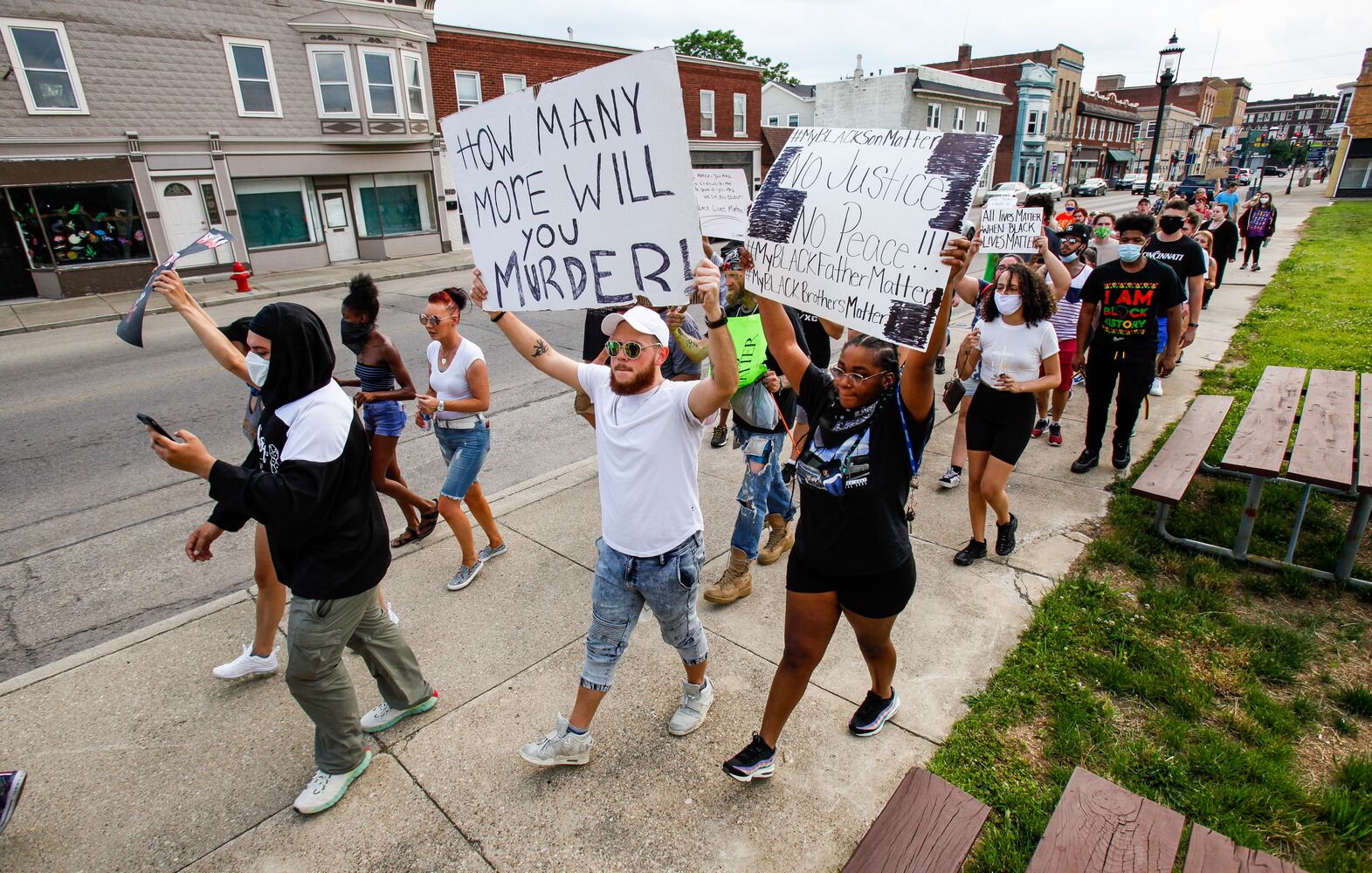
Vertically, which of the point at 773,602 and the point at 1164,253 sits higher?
the point at 1164,253

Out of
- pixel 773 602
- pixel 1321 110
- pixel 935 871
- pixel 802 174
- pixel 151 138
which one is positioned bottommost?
pixel 773 602

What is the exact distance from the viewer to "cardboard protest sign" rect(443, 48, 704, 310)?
2.67m

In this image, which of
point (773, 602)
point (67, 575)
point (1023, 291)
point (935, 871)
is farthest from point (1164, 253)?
point (67, 575)

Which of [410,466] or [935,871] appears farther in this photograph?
[410,466]

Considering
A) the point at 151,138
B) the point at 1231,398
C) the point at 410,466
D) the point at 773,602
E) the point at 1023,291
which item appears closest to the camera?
the point at 773,602

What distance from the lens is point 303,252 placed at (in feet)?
68.7

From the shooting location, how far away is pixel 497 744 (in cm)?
326

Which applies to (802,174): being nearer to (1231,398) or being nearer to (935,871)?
(935,871)

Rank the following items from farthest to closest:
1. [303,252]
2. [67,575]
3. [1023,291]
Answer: [303,252]
[67,575]
[1023,291]

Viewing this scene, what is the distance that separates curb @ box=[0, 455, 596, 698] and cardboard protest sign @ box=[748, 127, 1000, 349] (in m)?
3.43

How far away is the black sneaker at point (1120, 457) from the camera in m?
5.99

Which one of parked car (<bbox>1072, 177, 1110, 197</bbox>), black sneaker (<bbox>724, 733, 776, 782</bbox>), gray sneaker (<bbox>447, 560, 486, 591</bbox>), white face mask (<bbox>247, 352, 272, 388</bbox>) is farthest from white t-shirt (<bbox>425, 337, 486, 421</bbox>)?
parked car (<bbox>1072, 177, 1110, 197</bbox>)

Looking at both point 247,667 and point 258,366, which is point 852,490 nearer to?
point 258,366

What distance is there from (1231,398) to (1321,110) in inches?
7352
